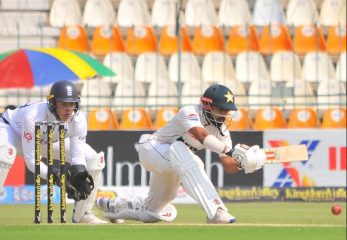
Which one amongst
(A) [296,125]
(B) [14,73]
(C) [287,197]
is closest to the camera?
(B) [14,73]

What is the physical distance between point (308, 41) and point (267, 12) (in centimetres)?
115

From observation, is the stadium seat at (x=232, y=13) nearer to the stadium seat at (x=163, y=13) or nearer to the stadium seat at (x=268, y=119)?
the stadium seat at (x=163, y=13)

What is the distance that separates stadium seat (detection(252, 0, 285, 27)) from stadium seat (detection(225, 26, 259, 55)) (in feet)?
2.15

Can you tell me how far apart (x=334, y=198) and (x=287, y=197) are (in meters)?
0.74

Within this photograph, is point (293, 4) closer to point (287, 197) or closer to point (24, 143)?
point (287, 197)

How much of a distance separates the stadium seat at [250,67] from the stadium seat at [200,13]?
1.08 meters

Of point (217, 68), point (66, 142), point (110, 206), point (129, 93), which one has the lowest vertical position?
point (110, 206)

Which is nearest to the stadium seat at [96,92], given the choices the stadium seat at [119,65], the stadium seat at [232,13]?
the stadium seat at [119,65]

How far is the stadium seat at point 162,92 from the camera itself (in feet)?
66.7

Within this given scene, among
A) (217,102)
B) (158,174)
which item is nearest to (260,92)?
(158,174)

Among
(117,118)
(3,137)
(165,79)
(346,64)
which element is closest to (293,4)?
(346,64)

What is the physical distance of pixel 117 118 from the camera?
1992 centimetres

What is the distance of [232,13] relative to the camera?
2238 cm

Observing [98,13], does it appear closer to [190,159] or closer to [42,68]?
[42,68]
